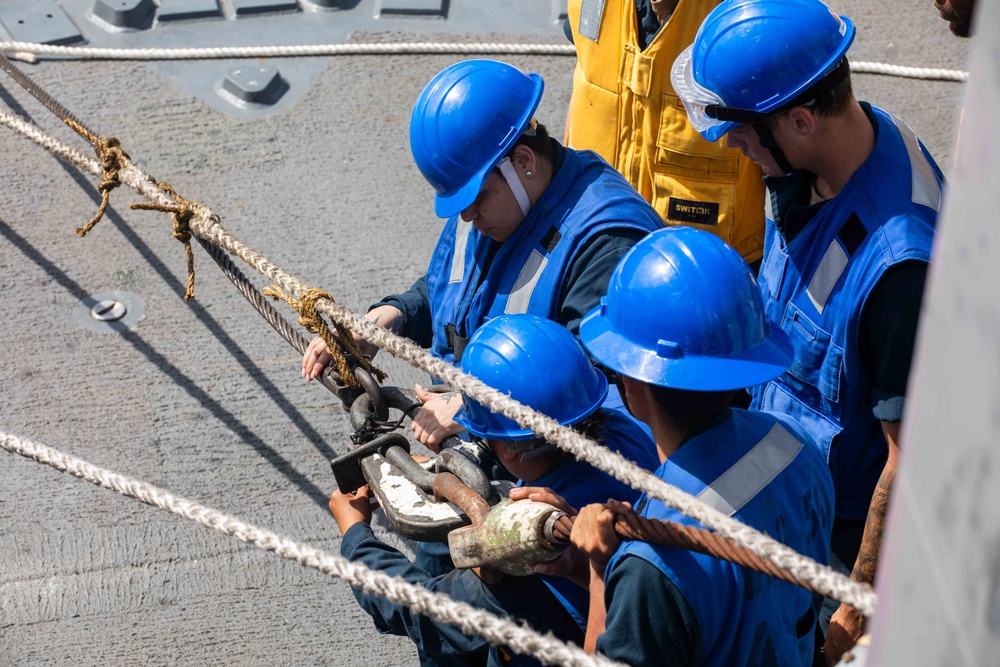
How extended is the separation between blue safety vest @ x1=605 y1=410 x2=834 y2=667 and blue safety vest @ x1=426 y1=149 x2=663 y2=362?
0.68 metres

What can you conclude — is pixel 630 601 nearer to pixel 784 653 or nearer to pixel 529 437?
pixel 784 653

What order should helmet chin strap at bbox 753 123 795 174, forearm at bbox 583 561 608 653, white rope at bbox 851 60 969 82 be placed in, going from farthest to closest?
white rope at bbox 851 60 969 82 → helmet chin strap at bbox 753 123 795 174 → forearm at bbox 583 561 608 653

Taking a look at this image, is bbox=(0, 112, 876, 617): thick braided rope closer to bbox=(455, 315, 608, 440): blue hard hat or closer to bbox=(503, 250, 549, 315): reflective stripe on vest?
bbox=(455, 315, 608, 440): blue hard hat

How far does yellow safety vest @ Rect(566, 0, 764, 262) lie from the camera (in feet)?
9.41

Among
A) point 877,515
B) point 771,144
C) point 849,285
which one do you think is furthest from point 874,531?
point 771,144

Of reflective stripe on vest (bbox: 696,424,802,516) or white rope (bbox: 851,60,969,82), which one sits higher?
reflective stripe on vest (bbox: 696,424,802,516)

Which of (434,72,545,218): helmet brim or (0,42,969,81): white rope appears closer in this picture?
(434,72,545,218): helmet brim

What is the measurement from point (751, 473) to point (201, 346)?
8.25 ft

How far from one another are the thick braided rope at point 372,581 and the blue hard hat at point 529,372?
40 cm

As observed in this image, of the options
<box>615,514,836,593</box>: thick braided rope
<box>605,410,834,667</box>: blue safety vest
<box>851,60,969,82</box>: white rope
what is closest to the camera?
<box>615,514,836,593</box>: thick braided rope

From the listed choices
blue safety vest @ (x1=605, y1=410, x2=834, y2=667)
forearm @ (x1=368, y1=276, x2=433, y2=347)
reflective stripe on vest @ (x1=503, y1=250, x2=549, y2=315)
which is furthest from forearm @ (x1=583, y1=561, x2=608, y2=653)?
forearm @ (x1=368, y1=276, x2=433, y2=347)

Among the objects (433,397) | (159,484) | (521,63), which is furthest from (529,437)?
(521,63)

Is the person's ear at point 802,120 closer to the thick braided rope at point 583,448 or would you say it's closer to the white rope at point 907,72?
the thick braided rope at point 583,448

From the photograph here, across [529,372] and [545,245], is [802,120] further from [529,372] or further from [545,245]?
[529,372]
